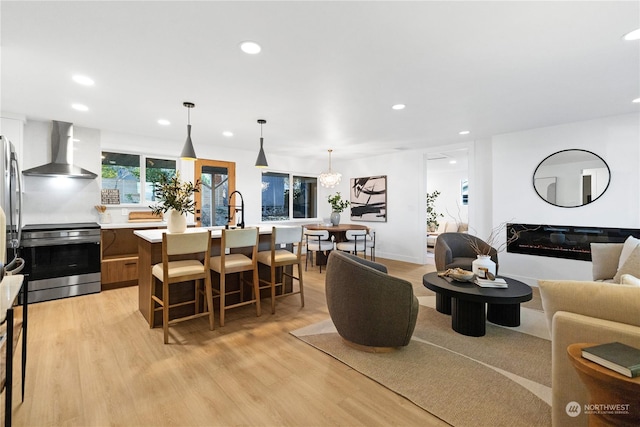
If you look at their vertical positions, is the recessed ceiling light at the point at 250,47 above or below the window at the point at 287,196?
above

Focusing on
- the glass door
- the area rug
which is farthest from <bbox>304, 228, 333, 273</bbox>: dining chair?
the area rug

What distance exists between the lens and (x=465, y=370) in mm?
2305

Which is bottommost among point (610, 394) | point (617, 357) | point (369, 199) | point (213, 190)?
point (610, 394)

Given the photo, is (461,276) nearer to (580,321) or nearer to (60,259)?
(580,321)

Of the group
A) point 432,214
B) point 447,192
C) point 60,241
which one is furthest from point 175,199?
point 447,192

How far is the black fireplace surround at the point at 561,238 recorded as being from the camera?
411cm

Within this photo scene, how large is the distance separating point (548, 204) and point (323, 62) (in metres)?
4.29

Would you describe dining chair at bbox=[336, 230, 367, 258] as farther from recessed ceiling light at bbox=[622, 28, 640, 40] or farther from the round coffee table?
recessed ceiling light at bbox=[622, 28, 640, 40]

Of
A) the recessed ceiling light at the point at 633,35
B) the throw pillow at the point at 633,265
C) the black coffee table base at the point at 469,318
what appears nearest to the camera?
the recessed ceiling light at the point at 633,35

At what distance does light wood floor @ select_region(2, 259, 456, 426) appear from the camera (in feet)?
5.96

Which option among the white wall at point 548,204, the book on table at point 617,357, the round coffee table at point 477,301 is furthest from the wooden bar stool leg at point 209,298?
the white wall at point 548,204

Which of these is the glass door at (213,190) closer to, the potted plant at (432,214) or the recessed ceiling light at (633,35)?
the recessed ceiling light at (633,35)

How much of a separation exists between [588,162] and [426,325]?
354 centimetres

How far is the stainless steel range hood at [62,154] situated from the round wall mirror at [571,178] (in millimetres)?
7030
